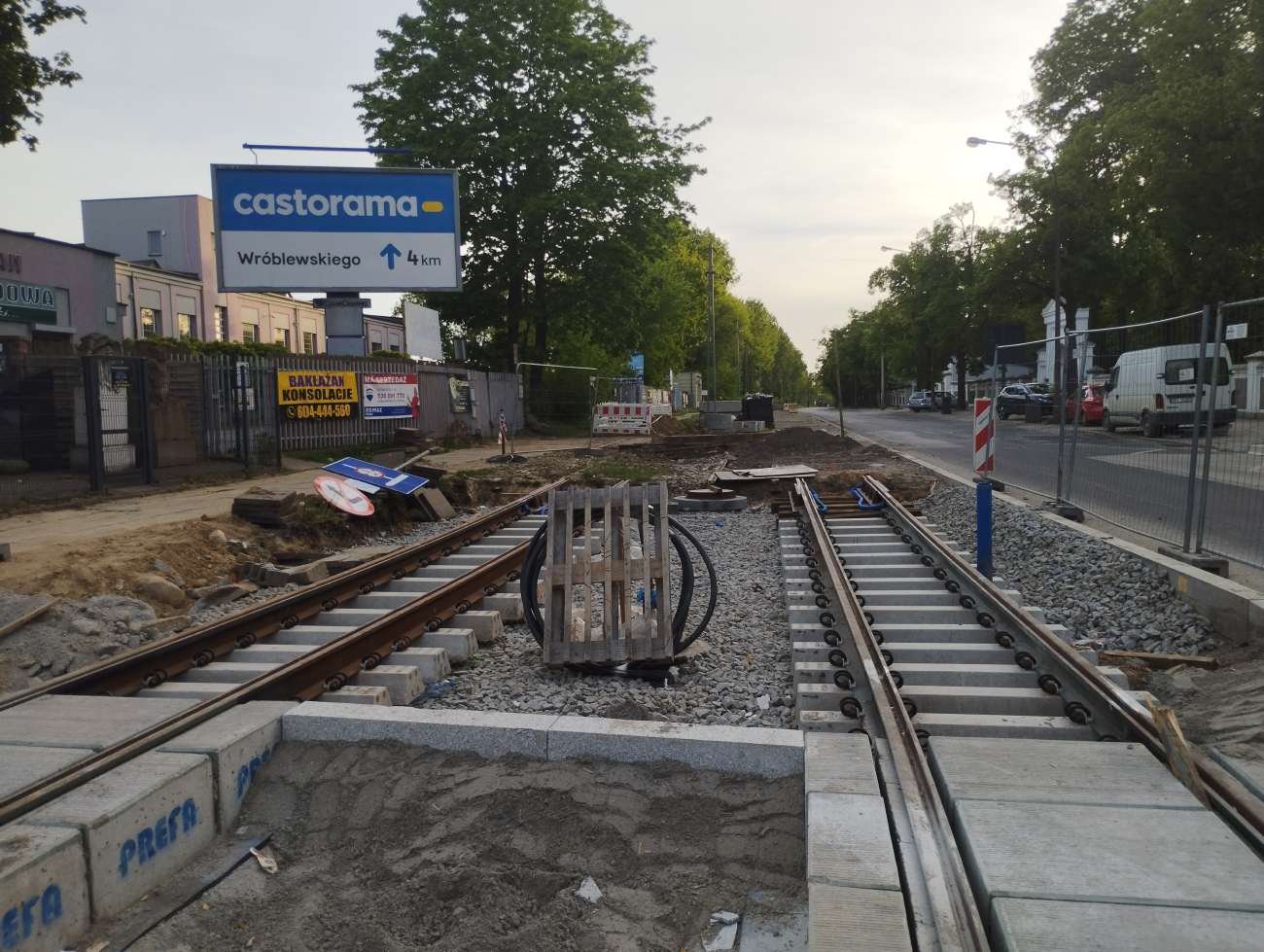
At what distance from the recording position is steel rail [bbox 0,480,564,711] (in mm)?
5203

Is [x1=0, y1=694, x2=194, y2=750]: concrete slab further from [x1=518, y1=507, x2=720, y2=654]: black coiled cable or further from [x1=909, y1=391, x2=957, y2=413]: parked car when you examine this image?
[x1=909, y1=391, x2=957, y2=413]: parked car

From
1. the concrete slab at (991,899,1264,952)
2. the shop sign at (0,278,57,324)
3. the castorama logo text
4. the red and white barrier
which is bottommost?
the concrete slab at (991,899,1264,952)

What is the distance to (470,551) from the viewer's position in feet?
31.0

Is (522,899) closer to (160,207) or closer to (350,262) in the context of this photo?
(350,262)

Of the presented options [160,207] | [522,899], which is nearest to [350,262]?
[522,899]

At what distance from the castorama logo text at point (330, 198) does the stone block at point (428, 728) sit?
697 inches

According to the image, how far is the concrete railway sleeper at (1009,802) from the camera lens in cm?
270

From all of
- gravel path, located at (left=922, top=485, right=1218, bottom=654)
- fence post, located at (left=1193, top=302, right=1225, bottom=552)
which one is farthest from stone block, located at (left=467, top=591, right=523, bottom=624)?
fence post, located at (left=1193, top=302, right=1225, bottom=552)

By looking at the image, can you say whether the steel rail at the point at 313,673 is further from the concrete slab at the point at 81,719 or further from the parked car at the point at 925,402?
the parked car at the point at 925,402

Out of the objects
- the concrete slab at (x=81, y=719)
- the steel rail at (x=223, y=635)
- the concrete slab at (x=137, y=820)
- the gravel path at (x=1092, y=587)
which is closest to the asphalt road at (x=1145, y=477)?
the gravel path at (x=1092, y=587)

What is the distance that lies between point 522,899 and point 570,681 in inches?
89.1

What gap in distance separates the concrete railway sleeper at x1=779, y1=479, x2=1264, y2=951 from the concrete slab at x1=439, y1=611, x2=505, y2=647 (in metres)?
2.09

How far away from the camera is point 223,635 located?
6.18 metres

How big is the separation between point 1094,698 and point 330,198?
19.3 m
